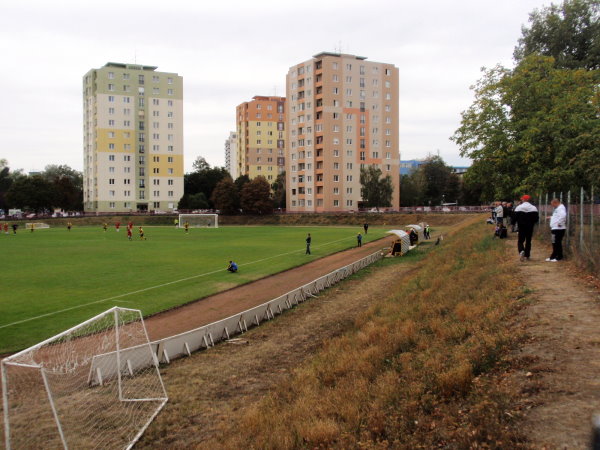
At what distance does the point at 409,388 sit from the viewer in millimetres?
8586

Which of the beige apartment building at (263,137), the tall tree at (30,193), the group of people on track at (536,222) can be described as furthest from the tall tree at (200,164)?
the group of people on track at (536,222)

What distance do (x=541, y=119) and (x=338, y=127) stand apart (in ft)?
257

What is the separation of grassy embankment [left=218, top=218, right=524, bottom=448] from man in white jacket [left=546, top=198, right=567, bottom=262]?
2.24 m

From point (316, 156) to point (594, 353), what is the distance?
3913 inches

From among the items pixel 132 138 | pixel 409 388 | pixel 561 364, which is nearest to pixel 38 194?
pixel 132 138

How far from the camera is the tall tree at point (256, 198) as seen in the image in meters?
107

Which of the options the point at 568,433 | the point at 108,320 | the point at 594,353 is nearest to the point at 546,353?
the point at 594,353

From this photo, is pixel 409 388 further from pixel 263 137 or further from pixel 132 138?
pixel 263 137

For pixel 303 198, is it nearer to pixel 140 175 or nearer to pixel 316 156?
pixel 316 156

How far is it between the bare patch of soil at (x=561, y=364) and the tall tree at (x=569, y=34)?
118 ft

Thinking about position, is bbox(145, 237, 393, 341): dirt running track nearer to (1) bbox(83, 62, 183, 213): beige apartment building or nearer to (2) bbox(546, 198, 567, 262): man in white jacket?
(2) bbox(546, 198, 567, 262): man in white jacket

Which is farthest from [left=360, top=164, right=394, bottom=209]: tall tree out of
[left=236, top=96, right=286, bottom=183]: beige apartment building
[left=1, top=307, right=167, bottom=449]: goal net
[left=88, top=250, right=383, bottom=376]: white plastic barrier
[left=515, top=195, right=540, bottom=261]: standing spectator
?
[left=1, top=307, right=167, bottom=449]: goal net

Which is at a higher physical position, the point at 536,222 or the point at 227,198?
the point at 227,198

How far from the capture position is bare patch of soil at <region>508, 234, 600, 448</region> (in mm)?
5926
